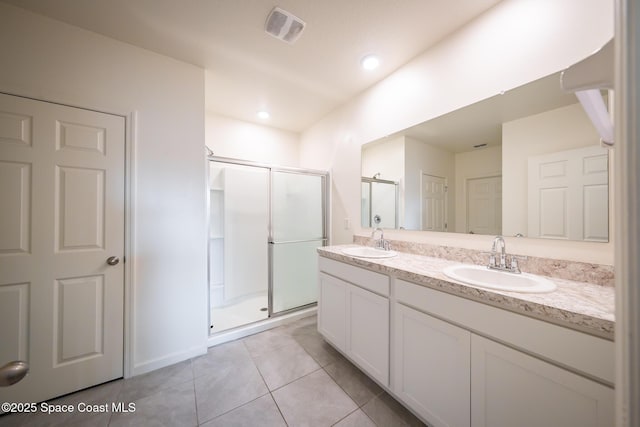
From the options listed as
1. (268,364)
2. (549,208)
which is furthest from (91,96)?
(549,208)

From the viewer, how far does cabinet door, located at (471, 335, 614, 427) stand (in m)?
0.72

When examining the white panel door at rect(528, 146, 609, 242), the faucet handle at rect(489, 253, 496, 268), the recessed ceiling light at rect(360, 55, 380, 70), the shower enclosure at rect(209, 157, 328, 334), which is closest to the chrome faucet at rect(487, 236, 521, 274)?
the faucet handle at rect(489, 253, 496, 268)

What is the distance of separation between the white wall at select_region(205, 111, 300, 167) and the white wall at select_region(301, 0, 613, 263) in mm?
1203

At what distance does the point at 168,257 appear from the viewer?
1.74m

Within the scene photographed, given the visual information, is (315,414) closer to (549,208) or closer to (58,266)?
(549,208)

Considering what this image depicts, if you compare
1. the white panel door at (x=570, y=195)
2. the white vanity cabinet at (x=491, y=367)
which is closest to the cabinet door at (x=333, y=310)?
the white vanity cabinet at (x=491, y=367)

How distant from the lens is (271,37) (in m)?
1.60

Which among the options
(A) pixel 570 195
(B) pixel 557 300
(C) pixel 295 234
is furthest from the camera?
(C) pixel 295 234

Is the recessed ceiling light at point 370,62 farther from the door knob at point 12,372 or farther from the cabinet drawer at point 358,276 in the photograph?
the door knob at point 12,372

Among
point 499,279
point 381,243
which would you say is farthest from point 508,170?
point 381,243

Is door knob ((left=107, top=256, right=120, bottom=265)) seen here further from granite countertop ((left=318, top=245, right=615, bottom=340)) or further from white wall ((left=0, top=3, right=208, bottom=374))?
granite countertop ((left=318, top=245, right=615, bottom=340))

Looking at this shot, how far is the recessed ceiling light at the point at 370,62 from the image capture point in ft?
5.85

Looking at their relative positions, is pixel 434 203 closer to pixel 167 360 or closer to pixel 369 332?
pixel 369 332

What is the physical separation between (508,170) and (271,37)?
1817 mm
